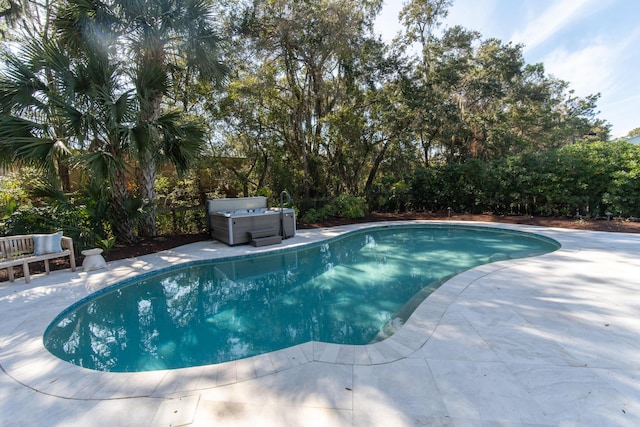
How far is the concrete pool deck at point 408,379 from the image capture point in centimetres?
170

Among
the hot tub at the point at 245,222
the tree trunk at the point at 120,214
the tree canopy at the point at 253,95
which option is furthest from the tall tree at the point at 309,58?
the tree trunk at the point at 120,214

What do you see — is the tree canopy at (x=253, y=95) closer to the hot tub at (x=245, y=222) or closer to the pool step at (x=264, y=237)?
the hot tub at (x=245, y=222)

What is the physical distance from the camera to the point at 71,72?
Result: 16.2ft

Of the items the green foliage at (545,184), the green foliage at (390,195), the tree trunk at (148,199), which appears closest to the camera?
the tree trunk at (148,199)

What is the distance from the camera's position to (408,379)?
79.0 inches

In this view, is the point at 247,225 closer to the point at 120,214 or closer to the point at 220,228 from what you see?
the point at 220,228

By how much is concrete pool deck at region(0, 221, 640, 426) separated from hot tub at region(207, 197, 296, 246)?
3615 mm

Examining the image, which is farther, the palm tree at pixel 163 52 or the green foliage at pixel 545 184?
the green foliage at pixel 545 184

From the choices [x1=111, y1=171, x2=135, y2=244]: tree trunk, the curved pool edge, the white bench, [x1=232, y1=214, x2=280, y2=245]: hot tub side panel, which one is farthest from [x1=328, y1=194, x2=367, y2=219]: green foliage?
the white bench

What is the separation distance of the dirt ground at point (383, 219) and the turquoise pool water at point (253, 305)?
1560mm

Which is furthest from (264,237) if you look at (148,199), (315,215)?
(315,215)

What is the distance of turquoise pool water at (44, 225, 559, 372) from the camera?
293 centimetres

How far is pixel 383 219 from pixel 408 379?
28.1 feet

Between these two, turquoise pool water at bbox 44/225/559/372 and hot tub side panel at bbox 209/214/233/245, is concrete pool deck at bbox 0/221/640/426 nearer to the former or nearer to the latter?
turquoise pool water at bbox 44/225/559/372
